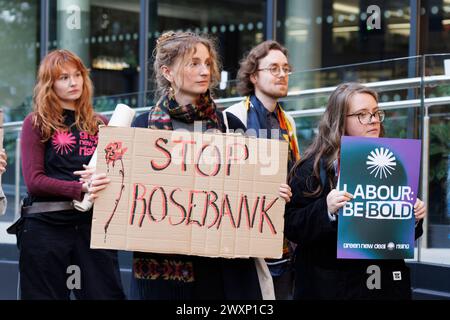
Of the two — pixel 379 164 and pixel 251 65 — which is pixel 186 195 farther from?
pixel 251 65

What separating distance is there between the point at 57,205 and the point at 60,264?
0.32 metres

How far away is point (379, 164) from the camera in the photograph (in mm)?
4199

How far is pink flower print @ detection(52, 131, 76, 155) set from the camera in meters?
5.09

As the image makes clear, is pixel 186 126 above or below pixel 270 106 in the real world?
below

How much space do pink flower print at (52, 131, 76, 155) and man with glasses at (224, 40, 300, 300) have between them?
2.90 feet

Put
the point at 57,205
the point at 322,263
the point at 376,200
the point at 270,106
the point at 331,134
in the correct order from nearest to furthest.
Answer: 1. the point at 376,200
2. the point at 322,263
3. the point at 331,134
4. the point at 57,205
5. the point at 270,106

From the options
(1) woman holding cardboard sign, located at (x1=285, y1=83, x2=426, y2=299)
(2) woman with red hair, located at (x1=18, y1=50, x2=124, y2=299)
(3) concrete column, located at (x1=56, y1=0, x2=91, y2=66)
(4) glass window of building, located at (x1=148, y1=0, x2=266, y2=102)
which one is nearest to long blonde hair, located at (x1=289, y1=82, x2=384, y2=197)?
(1) woman holding cardboard sign, located at (x1=285, y1=83, x2=426, y2=299)

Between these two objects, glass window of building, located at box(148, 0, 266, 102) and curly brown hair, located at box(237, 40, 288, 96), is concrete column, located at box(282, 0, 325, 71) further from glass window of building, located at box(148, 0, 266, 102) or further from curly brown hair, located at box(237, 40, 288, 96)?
curly brown hair, located at box(237, 40, 288, 96)

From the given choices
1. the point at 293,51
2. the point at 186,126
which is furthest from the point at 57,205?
the point at 293,51

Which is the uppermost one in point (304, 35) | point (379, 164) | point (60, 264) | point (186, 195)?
point (304, 35)
